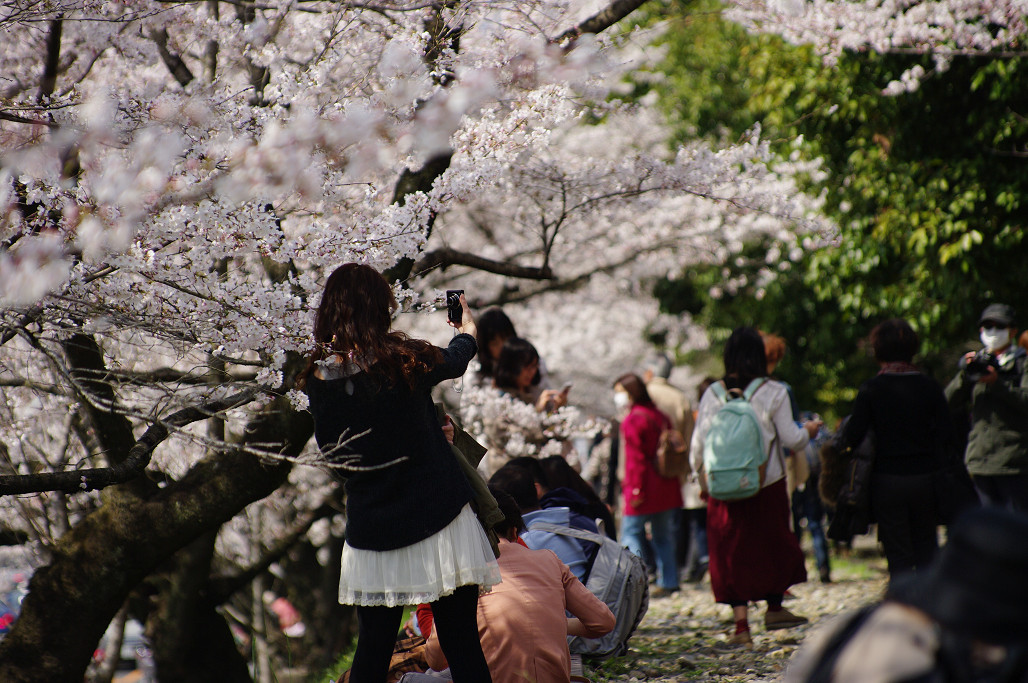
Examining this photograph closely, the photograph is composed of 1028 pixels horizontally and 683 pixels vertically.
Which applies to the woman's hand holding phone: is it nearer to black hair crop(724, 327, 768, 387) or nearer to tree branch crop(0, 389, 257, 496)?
tree branch crop(0, 389, 257, 496)

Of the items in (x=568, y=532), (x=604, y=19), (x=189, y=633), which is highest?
(x=604, y=19)

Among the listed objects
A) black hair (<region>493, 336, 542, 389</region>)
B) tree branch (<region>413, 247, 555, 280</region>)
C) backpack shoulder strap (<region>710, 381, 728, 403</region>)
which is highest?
tree branch (<region>413, 247, 555, 280</region>)

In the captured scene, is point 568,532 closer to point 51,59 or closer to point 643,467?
point 643,467

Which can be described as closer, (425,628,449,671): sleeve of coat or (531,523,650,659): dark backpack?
(425,628,449,671): sleeve of coat

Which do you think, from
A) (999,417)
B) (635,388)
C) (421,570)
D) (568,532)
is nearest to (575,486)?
(568,532)

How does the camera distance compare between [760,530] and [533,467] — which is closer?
[533,467]

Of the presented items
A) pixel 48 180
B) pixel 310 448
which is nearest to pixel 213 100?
pixel 48 180

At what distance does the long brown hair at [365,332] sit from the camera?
265cm

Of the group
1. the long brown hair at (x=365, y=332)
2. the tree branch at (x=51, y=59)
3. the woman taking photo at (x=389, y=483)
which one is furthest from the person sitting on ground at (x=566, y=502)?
the tree branch at (x=51, y=59)

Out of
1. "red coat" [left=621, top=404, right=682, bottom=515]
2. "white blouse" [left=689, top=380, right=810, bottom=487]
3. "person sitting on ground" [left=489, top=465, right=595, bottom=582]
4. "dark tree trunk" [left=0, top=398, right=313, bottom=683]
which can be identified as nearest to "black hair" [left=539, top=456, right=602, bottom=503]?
"person sitting on ground" [left=489, top=465, right=595, bottom=582]

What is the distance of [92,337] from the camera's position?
4059 millimetres

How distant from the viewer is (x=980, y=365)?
15.3ft

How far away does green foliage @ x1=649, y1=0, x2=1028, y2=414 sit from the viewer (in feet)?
21.8

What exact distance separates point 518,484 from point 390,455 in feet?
4.23
